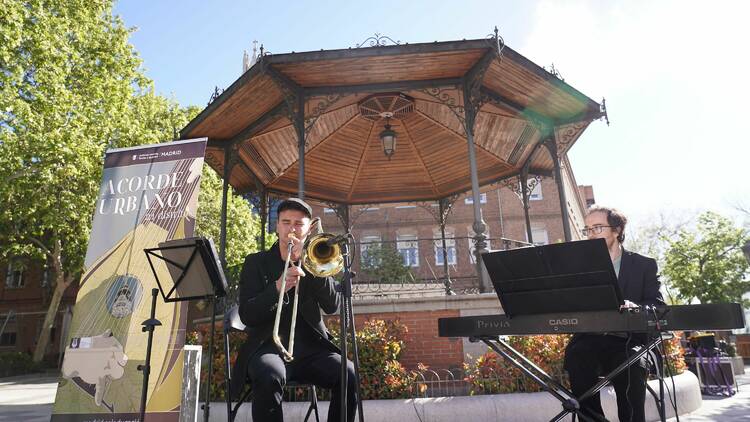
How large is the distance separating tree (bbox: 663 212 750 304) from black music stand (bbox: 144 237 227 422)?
26455mm

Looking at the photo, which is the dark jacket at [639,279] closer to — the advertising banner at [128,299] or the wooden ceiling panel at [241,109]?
the advertising banner at [128,299]

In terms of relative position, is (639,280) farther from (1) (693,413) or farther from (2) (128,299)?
(2) (128,299)

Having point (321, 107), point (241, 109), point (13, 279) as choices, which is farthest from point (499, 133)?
point (13, 279)

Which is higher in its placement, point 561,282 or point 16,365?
point 561,282

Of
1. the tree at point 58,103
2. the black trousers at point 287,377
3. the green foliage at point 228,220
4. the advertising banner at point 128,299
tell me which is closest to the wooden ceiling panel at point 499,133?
the advertising banner at point 128,299

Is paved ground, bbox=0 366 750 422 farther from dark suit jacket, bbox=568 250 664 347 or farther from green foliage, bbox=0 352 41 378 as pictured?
green foliage, bbox=0 352 41 378

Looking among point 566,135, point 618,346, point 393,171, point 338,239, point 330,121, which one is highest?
point 330,121

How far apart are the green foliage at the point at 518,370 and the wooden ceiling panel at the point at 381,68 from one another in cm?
469

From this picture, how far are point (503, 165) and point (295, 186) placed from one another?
5.77m

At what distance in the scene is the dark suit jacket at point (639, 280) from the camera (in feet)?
12.0

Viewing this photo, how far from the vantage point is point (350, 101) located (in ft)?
30.9

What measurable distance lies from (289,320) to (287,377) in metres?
0.41

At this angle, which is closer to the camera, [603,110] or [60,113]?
[603,110]

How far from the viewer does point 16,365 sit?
2044 cm
